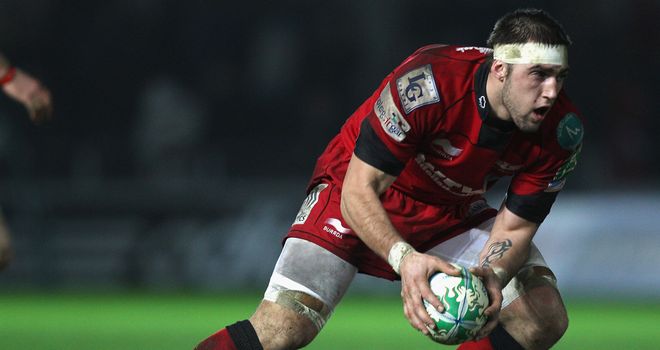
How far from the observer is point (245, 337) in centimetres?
523

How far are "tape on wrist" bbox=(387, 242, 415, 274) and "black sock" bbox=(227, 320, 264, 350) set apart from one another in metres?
0.65

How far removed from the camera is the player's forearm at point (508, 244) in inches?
212

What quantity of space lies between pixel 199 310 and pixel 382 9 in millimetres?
5013

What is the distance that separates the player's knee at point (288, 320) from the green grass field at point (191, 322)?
9.65 ft

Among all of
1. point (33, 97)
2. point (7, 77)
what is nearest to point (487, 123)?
point (33, 97)

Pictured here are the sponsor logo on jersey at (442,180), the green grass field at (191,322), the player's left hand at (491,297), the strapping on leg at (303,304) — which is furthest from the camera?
the green grass field at (191,322)

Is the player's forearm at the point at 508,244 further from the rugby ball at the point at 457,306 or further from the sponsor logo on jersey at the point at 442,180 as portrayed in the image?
the rugby ball at the point at 457,306

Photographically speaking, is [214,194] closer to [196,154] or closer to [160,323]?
[196,154]

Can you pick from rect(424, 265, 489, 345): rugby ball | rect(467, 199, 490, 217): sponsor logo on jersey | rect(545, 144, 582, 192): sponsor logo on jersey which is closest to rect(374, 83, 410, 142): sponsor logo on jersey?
rect(424, 265, 489, 345): rugby ball

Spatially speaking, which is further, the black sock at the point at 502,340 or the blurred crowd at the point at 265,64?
the blurred crowd at the point at 265,64

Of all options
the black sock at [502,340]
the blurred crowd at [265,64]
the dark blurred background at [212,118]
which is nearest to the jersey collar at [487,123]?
the black sock at [502,340]

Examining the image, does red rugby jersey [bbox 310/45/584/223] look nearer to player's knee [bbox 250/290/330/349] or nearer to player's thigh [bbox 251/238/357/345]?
player's thigh [bbox 251/238/357/345]

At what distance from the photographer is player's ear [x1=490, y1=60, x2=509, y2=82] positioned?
16.8 feet

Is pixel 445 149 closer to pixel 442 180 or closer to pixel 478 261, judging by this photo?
pixel 442 180
